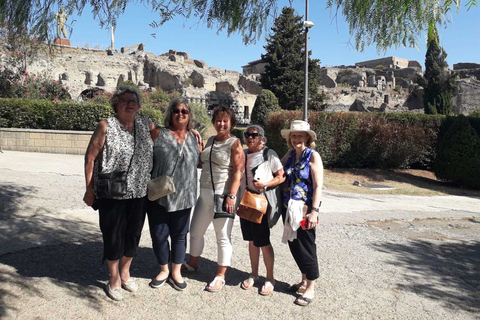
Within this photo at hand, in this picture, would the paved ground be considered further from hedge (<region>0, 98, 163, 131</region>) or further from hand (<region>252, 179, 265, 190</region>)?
hedge (<region>0, 98, 163, 131</region>)

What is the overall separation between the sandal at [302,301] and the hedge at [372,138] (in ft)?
39.6

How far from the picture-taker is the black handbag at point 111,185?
3.02m

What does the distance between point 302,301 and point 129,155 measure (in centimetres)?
192

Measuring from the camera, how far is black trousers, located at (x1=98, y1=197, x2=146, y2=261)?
3105mm

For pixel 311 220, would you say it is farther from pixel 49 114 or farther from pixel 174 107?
pixel 49 114

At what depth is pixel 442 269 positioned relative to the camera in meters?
4.51

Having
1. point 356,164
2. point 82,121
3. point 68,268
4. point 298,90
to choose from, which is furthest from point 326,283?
point 298,90

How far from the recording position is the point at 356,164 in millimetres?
15594

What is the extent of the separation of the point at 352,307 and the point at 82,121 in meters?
11.2

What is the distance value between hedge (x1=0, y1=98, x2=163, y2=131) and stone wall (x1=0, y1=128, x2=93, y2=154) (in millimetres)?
758

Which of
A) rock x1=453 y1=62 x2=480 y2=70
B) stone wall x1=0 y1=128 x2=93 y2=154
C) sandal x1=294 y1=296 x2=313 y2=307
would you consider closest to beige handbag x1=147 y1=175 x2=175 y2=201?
sandal x1=294 y1=296 x2=313 y2=307

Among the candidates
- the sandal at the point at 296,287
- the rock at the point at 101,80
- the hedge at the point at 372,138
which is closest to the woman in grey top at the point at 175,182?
the sandal at the point at 296,287

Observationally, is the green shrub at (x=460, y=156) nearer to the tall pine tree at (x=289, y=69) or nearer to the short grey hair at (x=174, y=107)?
the short grey hair at (x=174, y=107)

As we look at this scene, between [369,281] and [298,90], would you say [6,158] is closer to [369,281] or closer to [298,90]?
[369,281]
